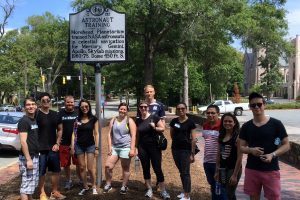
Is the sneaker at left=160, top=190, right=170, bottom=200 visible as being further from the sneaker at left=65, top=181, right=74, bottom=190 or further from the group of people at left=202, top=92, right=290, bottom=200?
the sneaker at left=65, top=181, right=74, bottom=190

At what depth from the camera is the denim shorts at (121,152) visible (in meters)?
7.32

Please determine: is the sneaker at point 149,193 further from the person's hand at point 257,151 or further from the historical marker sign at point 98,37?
the person's hand at point 257,151

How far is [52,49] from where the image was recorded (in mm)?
79062

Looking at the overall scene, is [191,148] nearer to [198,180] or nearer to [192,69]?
[198,180]

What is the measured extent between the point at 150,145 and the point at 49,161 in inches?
62.7

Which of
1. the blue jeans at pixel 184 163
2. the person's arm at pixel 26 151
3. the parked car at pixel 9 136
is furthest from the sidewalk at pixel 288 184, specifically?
the parked car at pixel 9 136

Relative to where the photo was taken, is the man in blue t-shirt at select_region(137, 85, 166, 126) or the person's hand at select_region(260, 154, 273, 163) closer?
the person's hand at select_region(260, 154, 273, 163)

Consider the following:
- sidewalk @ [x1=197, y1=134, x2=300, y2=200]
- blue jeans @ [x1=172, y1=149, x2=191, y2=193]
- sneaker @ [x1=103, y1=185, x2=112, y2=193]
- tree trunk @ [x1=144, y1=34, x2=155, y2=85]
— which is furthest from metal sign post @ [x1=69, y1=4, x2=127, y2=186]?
tree trunk @ [x1=144, y1=34, x2=155, y2=85]

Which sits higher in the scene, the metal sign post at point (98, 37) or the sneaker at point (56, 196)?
the metal sign post at point (98, 37)

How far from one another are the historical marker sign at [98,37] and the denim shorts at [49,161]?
172 cm

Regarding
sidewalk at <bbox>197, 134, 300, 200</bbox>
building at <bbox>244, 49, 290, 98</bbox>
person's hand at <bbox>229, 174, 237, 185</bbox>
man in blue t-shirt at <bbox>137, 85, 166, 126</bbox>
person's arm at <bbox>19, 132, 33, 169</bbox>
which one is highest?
building at <bbox>244, 49, 290, 98</bbox>

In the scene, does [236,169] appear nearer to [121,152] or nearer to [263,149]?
[263,149]

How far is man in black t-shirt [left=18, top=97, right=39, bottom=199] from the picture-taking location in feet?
20.5

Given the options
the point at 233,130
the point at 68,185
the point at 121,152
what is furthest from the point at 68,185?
the point at 233,130
